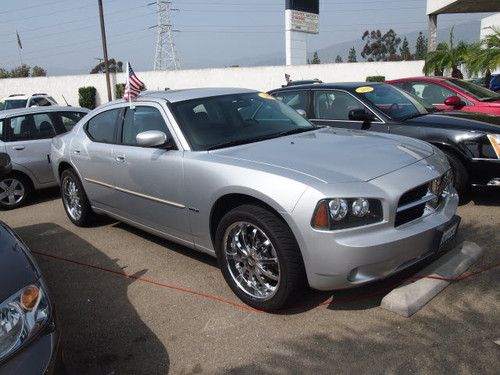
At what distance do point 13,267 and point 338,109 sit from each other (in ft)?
15.9

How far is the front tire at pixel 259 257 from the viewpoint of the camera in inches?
124

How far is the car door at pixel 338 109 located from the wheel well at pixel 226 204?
2967mm

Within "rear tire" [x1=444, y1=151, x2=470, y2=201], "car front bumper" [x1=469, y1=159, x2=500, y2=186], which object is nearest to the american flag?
"rear tire" [x1=444, y1=151, x2=470, y2=201]

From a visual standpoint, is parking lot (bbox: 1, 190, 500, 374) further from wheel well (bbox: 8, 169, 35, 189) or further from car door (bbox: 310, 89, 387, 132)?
wheel well (bbox: 8, 169, 35, 189)

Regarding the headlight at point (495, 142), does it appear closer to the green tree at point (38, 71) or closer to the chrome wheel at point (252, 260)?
the chrome wheel at point (252, 260)

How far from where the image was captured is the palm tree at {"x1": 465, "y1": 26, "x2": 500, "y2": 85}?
13555 mm

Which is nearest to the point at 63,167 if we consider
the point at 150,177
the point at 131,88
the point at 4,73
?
the point at 131,88

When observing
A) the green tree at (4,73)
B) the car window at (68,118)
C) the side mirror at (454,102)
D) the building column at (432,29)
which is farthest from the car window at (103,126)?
the green tree at (4,73)

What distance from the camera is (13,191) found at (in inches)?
289

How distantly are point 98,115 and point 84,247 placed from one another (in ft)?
4.93

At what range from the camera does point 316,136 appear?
4.23 m

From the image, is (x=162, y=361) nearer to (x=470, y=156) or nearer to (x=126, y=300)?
(x=126, y=300)

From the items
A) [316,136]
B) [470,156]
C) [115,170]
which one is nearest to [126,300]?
[115,170]

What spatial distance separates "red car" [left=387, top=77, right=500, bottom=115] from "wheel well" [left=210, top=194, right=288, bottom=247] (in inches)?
190
